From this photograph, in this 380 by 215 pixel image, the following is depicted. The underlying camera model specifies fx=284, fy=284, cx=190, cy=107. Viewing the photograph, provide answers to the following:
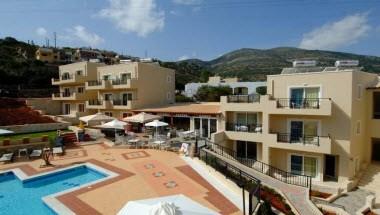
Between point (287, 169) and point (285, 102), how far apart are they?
20.4 feet

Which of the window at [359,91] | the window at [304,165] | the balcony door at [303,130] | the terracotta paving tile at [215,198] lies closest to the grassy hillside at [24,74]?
the terracotta paving tile at [215,198]

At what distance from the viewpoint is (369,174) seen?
2541 centimetres

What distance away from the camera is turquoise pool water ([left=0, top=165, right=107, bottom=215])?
14.9m

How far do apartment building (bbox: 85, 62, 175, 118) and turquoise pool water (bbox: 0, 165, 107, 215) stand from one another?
19004 millimetres

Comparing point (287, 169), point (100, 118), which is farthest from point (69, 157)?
point (287, 169)

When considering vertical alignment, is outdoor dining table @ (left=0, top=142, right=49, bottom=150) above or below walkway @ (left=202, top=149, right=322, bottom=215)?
above

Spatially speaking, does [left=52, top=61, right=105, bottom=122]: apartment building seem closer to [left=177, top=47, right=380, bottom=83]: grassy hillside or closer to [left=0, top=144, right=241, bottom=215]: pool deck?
[left=0, top=144, right=241, bottom=215]: pool deck

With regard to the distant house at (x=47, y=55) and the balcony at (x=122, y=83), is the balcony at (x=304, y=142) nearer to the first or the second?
the balcony at (x=122, y=83)

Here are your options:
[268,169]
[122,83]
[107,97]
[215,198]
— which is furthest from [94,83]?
[215,198]

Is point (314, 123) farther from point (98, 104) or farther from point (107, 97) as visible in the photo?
point (98, 104)

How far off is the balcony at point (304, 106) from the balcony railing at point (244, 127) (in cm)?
276

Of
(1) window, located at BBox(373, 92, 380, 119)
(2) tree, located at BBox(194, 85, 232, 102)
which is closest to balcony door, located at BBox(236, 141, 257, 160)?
(1) window, located at BBox(373, 92, 380, 119)

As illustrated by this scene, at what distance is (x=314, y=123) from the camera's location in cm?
2483

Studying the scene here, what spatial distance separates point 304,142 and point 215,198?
12735 millimetres
